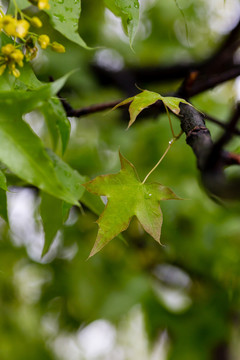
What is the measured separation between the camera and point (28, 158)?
0.48m

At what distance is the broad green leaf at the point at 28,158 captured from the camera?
475 mm

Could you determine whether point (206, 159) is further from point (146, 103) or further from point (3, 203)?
point (3, 203)

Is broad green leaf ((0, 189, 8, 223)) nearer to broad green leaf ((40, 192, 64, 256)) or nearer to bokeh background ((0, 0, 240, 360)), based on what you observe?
broad green leaf ((40, 192, 64, 256))

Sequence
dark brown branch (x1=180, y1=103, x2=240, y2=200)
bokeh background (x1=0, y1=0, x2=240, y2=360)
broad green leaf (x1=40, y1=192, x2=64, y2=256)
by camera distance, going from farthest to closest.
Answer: bokeh background (x1=0, y1=0, x2=240, y2=360)
broad green leaf (x1=40, y1=192, x2=64, y2=256)
dark brown branch (x1=180, y1=103, x2=240, y2=200)

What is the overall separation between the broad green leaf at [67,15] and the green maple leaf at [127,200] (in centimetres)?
16

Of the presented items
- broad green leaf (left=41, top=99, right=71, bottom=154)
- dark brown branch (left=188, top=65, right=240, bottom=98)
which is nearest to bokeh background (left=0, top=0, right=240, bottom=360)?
dark brown branch (left=188, top=65, right=240, bottom=98)

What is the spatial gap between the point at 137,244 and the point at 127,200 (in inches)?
43.4

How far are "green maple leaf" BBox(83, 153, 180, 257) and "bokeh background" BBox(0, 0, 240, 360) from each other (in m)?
0.64

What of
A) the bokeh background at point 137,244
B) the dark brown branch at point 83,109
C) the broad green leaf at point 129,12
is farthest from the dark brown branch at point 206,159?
the bokeh background at point 137,244

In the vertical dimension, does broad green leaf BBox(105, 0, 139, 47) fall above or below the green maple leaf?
above

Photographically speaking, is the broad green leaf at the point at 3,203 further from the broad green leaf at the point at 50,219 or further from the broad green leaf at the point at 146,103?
the broad green leaf at the point at 146,103

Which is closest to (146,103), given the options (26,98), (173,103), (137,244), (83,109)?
(173,103)

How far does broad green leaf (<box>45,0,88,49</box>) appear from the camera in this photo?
580mm

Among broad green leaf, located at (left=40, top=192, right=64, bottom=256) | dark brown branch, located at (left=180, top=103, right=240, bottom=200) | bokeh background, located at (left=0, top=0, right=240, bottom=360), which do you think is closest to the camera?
dark brown branch, located at (left=180, top=103, right=240, bottom=200)
